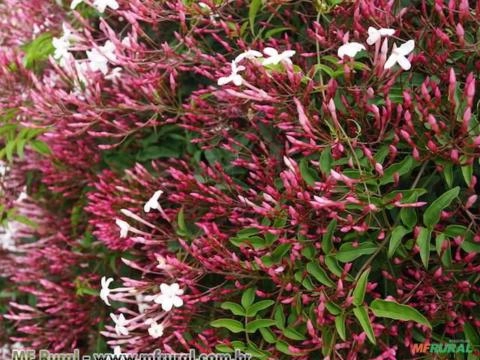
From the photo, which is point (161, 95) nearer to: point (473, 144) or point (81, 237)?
point (81, 237)

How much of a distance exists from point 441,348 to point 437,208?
34 centimetres

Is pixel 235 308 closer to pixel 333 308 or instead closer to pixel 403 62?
pixel 333 308

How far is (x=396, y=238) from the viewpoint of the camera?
1344mm

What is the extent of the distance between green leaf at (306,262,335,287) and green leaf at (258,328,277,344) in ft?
0.60

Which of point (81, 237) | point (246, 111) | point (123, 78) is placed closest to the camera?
point (246, 111)

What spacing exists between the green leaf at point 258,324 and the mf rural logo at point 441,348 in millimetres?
334

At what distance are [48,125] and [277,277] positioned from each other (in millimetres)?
899

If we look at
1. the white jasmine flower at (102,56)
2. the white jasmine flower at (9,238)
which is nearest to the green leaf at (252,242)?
the white jasmine flower at (102,56)

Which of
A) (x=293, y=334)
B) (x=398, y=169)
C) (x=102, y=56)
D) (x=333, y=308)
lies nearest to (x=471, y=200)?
(x=398, y=169)

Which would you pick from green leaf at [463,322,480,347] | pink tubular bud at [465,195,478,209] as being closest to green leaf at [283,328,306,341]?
green leaf at [463,322,480,347]

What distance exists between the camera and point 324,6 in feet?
4.98

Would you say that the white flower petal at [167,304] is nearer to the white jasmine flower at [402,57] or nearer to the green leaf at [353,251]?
the green leaf at [353,251]

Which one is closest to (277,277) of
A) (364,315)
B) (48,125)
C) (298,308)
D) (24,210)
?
(298,308)

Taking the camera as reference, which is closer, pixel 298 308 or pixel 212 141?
pixel 298 308
